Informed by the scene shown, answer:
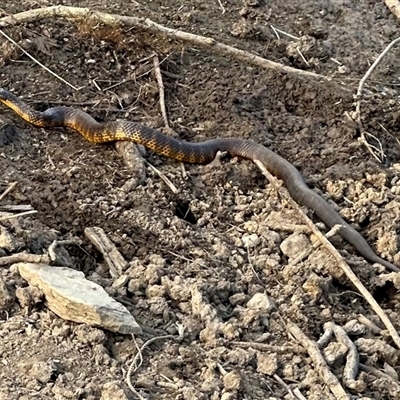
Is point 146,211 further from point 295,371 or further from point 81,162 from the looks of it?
point 295,371

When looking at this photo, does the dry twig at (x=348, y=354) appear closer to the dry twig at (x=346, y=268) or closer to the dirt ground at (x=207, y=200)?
the dirt ground at (x=207, y=200)

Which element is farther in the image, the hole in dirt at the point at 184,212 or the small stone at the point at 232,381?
the hole in dirt at the point at 184,212

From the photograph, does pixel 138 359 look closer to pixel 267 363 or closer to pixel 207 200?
pixel 267 363

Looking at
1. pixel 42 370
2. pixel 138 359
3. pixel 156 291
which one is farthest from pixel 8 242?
pixel 138 359

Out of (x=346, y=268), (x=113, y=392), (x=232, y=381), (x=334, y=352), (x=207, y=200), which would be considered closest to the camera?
(x=113, y=392)

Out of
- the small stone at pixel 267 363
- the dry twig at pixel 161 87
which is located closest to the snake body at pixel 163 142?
the dry twig at pixel 161 87

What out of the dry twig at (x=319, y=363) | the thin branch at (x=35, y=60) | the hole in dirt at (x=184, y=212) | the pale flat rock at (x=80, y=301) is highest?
the pale flat rock at (x=80, y=301)

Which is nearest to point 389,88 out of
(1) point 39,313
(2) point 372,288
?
(2) point 372,288
